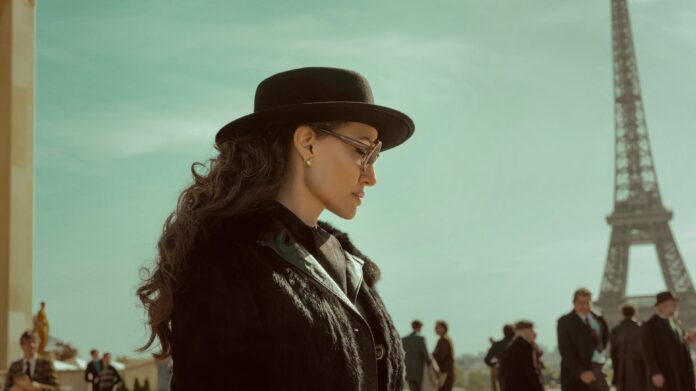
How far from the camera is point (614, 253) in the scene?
53688 millimetres

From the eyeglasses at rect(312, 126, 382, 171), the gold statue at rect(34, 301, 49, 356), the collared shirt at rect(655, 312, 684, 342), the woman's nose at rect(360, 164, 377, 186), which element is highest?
the gold statue at rect(34, 301, 49, 356)

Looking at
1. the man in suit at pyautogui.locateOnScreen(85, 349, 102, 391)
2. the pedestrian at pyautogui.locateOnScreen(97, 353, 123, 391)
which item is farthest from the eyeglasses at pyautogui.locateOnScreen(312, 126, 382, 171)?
the man in suit at pyautogui.locateOnScreen(85, 349, 102, 391)

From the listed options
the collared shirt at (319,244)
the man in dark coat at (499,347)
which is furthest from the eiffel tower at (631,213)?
the collared shirt at (319,244)

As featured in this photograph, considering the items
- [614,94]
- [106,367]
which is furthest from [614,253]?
[106,367]

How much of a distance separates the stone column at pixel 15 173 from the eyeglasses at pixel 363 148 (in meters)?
16.0

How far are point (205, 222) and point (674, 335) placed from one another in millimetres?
9888

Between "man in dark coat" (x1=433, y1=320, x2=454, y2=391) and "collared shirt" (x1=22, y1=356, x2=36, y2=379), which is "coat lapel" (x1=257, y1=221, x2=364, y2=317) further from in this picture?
"man in dark coat" (x1=433, y1=320, x2=454, y2=391)

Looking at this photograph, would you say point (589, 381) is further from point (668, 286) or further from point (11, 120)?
point (668, 286)

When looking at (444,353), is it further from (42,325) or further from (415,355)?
(42,325)

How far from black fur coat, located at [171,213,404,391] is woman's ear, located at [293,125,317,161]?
0.18 meters

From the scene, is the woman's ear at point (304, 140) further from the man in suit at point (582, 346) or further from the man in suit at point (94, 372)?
the man in suit at point (94, 372)

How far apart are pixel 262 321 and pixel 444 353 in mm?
13283

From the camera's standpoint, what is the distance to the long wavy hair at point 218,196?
2.37 m

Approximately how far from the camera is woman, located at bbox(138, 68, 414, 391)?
7.17ft
